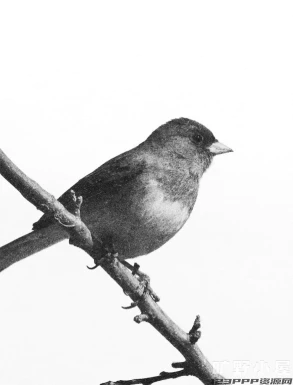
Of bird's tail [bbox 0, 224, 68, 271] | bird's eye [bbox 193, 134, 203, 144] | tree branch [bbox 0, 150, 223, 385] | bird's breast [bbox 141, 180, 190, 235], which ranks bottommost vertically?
tree branch [bbox 0, 150, 223, 385]

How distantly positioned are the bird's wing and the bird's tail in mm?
135

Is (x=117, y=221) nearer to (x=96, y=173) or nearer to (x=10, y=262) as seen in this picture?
(x=96, y=173)

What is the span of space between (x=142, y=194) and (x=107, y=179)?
0.42 metres

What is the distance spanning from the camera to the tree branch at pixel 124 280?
3168 mm

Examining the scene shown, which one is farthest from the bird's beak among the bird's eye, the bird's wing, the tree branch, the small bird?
the tree branch

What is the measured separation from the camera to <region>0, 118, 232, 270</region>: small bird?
5023 mm

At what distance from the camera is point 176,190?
534cm

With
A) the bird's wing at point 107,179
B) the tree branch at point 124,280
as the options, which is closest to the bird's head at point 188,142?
the bird's wing at point 107,179

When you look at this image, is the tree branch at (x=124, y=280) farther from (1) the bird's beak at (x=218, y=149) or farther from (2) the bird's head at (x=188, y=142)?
(1) the bird's beak at (x=218, y=149)

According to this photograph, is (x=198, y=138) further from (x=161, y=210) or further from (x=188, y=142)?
(x=161, y=210)

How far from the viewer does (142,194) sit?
16.7 ft

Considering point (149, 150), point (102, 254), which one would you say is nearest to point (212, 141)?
point (149, 150)

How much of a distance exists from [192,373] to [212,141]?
2988 mm

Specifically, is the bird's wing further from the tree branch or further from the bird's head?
the tree branch
